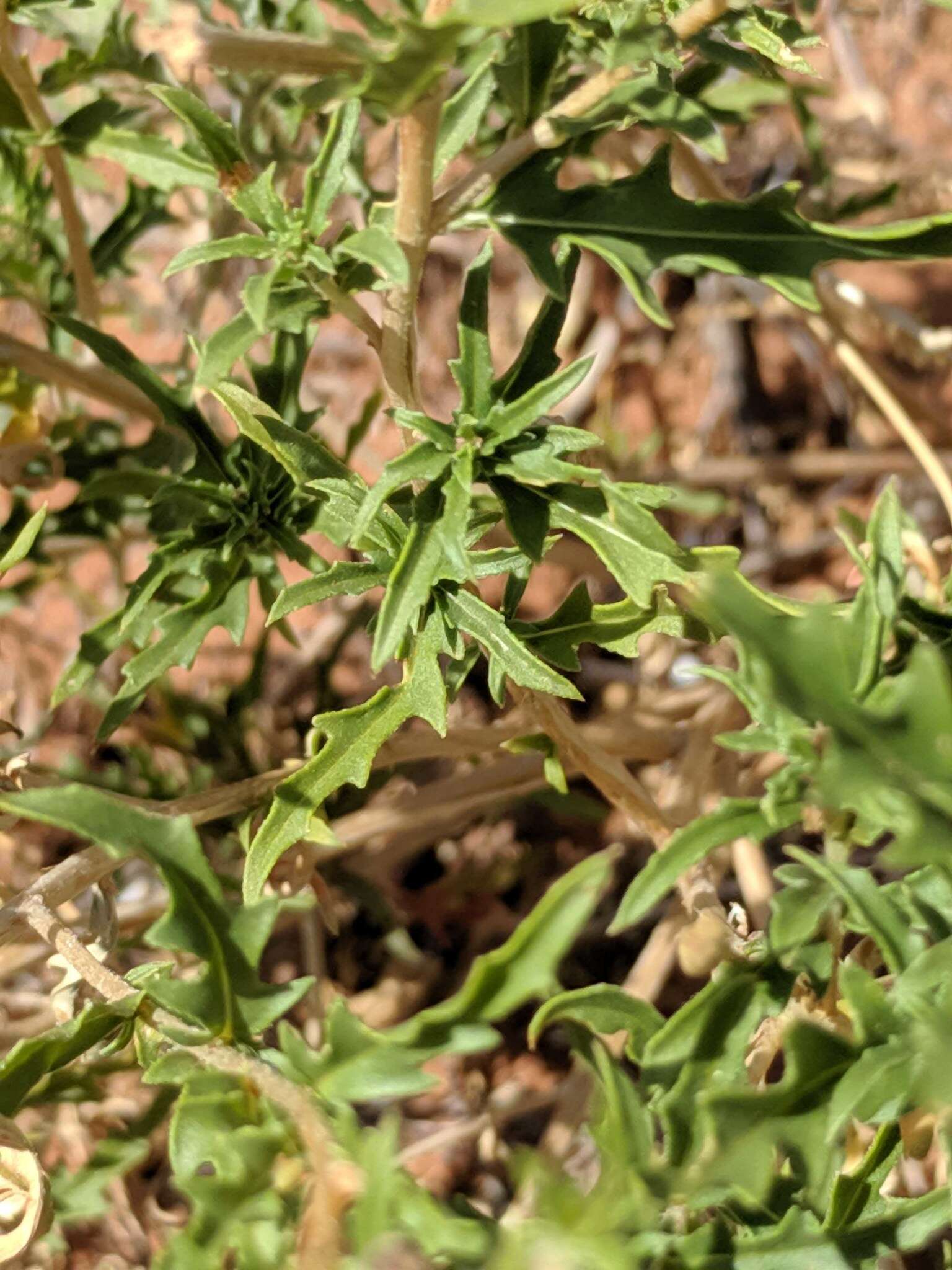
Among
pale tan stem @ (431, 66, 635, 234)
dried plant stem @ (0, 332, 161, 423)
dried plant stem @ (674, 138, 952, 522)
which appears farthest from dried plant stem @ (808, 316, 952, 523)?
dried plant stem @ (0, 332, 161, 423)

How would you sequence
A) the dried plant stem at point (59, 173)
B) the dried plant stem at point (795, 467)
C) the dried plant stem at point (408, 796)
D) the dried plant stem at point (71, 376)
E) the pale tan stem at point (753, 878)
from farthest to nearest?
the dried plant stem at point (795, 467) → the pale tan stem at point (753, 878) → the dried plant stem at point (71, 376) → the dried plant stem at point (59, 173) → the dried plant stem at point (408, 796)

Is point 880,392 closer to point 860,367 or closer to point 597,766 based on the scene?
point 860,367

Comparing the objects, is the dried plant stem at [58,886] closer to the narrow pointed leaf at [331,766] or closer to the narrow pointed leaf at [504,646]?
the narrow pointed leaf at [331,766]

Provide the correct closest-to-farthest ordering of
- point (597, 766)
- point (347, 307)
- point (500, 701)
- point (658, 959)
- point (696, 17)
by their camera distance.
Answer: point (696, 17), point (347, 307), point (500, 701), point (597, 766), point (658, 959)

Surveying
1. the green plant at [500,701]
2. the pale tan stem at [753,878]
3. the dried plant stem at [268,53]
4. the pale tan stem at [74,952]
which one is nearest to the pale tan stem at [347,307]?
the green plant at [500,701]

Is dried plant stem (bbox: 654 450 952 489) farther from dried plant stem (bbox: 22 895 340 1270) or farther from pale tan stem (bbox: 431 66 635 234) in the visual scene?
dried plant stem (bbox: 22 895 340 1270)

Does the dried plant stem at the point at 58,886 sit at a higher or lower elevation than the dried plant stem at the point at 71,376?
lower

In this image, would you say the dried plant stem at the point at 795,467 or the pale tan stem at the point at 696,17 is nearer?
the pale tan stem at the point at 696,17

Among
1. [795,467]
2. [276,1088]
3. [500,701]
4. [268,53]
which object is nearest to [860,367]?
[795,467]
